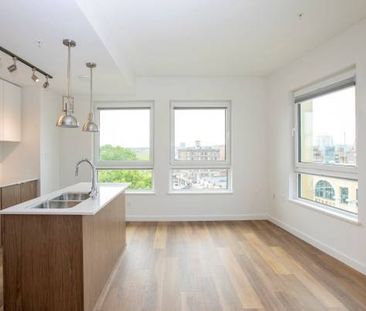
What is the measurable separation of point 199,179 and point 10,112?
138 inches

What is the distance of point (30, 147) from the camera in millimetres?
4820

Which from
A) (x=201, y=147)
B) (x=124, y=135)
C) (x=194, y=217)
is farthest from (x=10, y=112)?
(x=194, y=217)

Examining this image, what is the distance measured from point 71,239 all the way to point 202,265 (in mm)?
1762

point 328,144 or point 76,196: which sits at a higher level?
point 328,144

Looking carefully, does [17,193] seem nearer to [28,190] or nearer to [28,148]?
[28,190]

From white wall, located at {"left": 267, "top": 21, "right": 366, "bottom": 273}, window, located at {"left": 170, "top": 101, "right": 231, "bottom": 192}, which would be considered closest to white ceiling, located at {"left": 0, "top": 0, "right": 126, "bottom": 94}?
window, located at {"left": 170, "top": 101, "right": 231, "bottom": 192}

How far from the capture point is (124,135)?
574 centimetres

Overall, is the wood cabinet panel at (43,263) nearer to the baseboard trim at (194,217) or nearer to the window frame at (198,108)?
the baseboard trim at (194,217)

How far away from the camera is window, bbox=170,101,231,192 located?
5.71 meters

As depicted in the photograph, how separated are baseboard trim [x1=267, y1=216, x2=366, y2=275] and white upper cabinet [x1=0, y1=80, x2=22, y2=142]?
186 inches

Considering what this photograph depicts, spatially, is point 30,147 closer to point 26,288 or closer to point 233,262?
point 26,288

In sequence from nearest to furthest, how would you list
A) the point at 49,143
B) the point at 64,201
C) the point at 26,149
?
the point at 64,201 → the point at 26,149 → the point at 49,143

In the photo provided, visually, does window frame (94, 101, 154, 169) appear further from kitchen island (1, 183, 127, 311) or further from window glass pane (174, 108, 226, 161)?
kitchen island (1, 183, 127, 311)

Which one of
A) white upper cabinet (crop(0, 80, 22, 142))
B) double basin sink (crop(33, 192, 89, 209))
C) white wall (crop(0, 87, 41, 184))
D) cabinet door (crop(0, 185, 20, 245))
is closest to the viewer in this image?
double basin sink (crop(33, 192, 89, 209))
